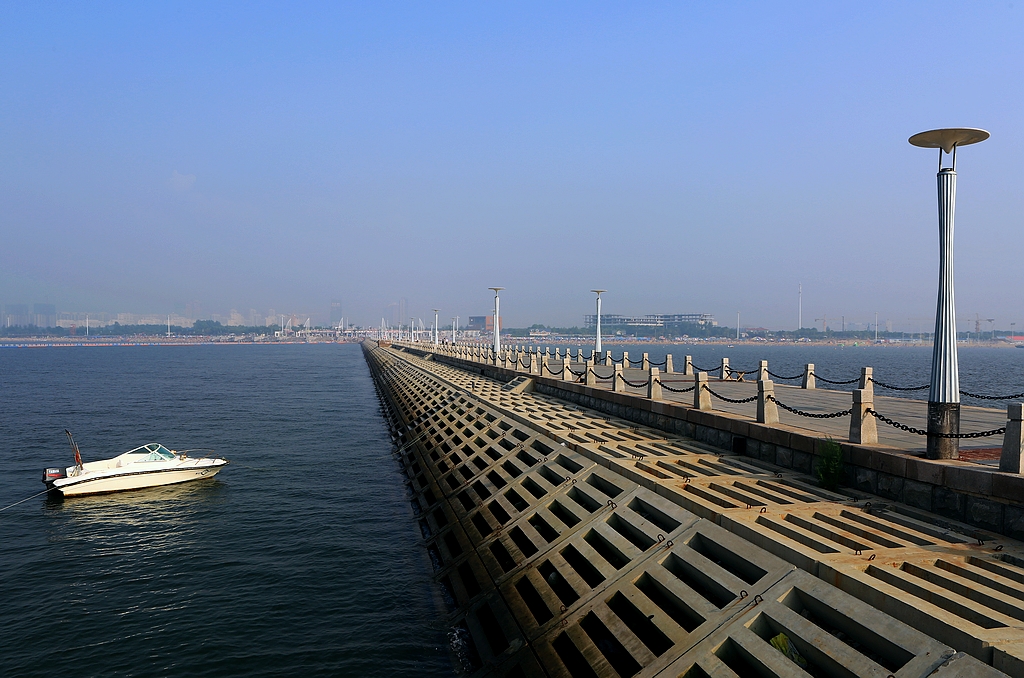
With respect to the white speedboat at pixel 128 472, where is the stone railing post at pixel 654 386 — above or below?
above

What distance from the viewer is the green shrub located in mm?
Result: 9367

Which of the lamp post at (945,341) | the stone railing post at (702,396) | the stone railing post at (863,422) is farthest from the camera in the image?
the stone railing post at (702,396)

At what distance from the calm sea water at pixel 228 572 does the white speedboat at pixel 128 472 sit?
0.47 meters

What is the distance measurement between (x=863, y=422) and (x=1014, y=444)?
231 centimetres

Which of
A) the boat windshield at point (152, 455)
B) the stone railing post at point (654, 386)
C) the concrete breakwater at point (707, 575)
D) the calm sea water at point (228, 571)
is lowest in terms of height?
the calm sea water at point (228, 571)

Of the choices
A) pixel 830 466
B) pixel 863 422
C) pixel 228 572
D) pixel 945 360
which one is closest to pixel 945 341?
pixel 945 360

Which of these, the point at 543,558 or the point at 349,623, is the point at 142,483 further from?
the point at 543,558

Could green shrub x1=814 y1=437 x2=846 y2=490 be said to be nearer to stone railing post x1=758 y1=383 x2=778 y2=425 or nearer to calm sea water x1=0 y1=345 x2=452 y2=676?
stone railing post x1=758 y1=383 x2=778 y2=425

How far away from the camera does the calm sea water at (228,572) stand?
988 cm

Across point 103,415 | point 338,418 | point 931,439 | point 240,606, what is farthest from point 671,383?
point 103,415

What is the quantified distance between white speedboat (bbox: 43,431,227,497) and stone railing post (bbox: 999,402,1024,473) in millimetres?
21698

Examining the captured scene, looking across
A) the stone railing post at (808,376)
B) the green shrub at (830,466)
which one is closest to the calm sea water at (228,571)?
the green shrub at (830,466)

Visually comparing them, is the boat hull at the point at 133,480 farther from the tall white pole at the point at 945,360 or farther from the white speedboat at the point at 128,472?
the tall white pole at the point at 945,360

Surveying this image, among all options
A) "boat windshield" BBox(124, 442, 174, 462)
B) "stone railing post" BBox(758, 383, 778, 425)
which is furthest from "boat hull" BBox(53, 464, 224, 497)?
"stone railing post" BBox(758, 383, 778, 425)
